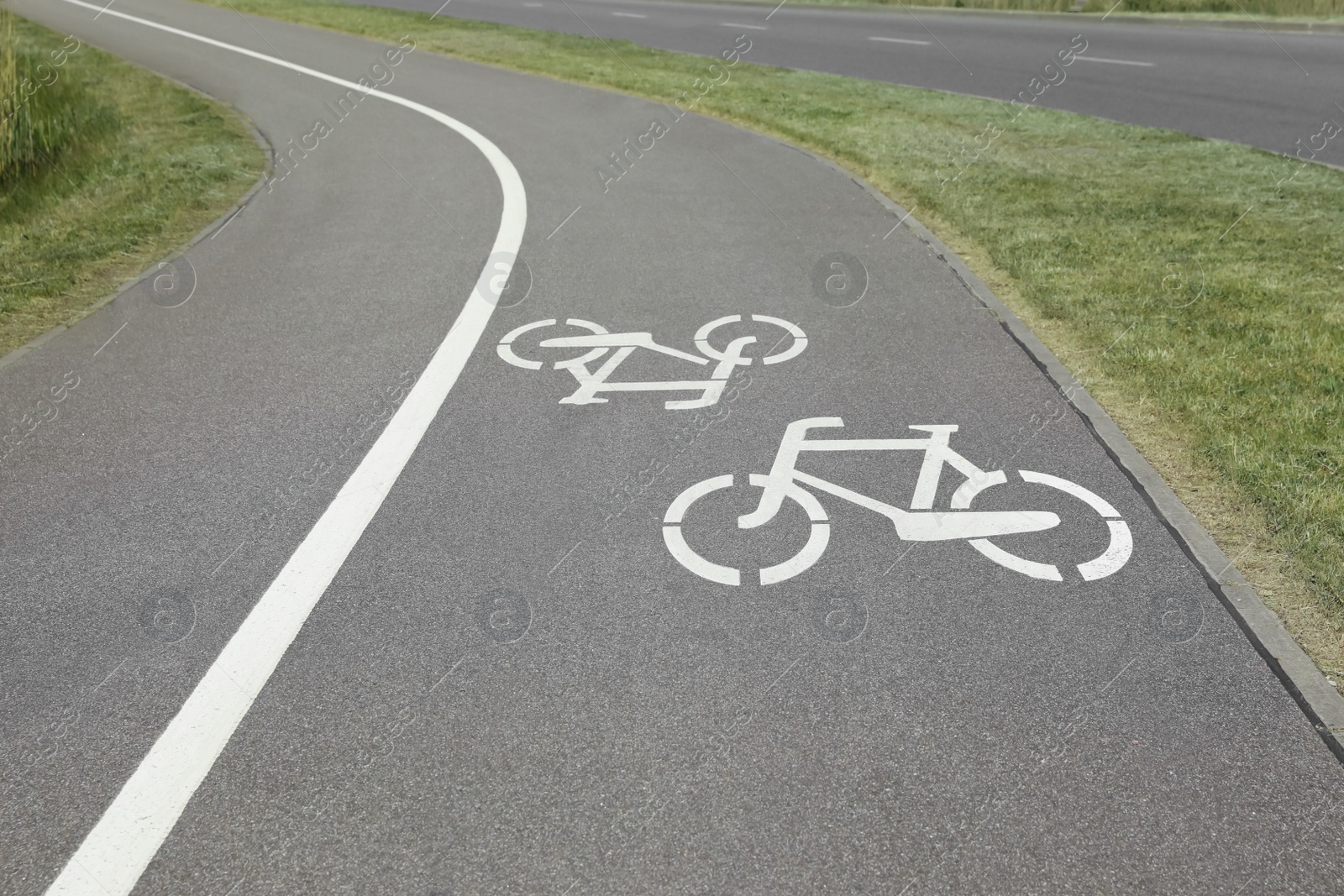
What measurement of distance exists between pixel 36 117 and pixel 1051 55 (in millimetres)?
17193

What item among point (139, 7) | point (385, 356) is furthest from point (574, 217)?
point (139, 7)

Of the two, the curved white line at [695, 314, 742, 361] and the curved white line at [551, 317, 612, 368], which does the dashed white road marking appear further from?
the curved white line at [551, 317, 612, 368]

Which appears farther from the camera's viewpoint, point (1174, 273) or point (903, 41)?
point (903, 41)

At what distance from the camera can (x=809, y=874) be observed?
3.08 m

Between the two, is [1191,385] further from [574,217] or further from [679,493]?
[574,217]

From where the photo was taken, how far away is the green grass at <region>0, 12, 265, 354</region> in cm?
902

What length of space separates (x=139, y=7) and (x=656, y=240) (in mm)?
32339

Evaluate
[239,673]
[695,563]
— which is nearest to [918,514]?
[695,563]

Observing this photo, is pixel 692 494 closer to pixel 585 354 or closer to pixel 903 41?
pixel 585 354

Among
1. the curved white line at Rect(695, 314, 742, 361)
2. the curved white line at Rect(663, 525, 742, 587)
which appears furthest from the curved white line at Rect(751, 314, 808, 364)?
the curved white line at Rect(663, 525, 742, 587)

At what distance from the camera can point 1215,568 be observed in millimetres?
4586

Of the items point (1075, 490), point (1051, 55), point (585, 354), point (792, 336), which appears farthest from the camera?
point (1051, 55)

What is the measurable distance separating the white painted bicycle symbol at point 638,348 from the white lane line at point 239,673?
59 cm

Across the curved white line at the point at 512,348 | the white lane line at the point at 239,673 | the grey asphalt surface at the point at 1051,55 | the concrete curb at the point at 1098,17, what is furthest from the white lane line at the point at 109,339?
the concrete curb at the point at 1098,17
